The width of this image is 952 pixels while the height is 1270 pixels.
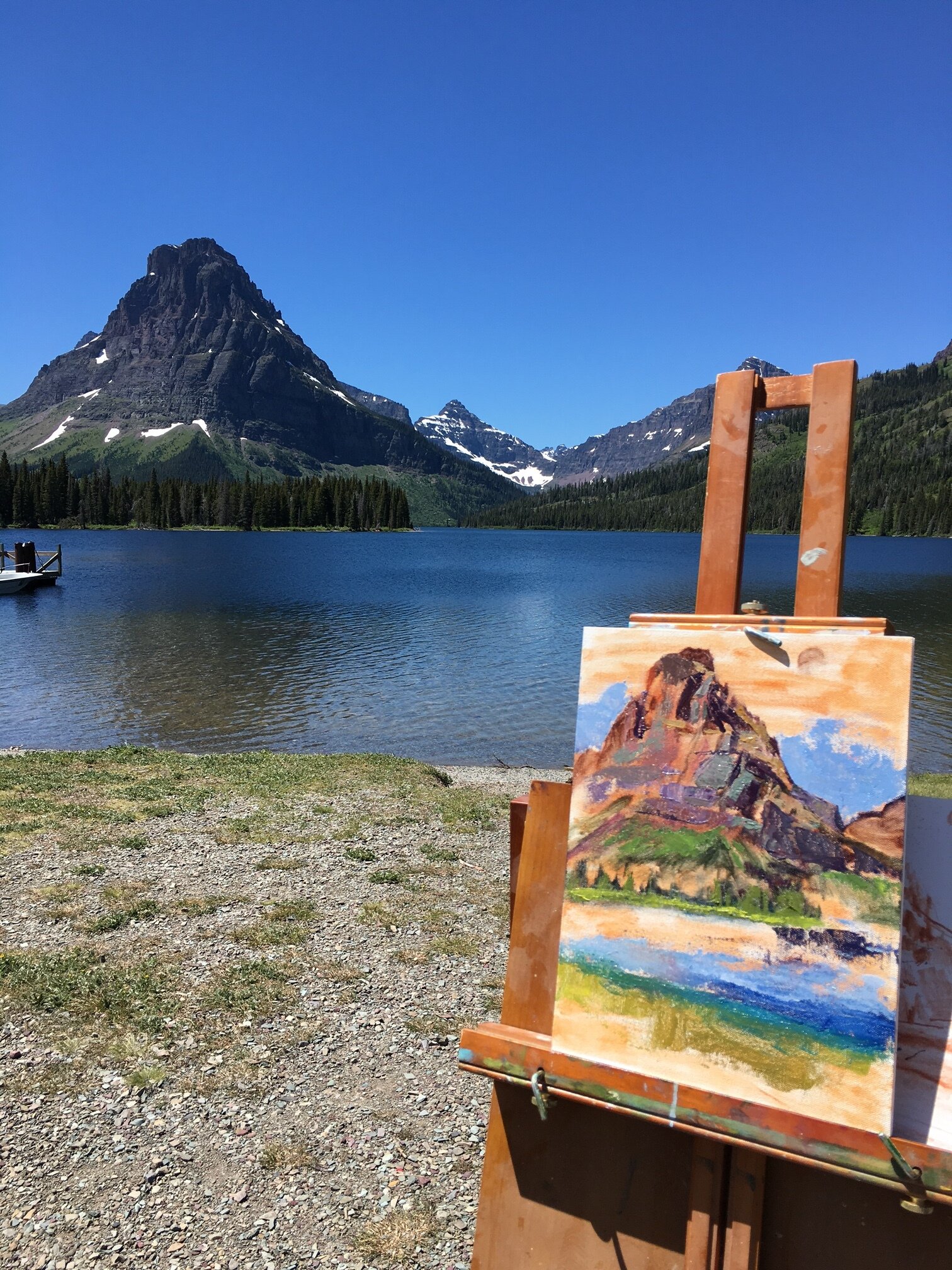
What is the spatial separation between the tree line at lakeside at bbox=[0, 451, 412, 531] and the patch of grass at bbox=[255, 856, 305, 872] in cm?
16200

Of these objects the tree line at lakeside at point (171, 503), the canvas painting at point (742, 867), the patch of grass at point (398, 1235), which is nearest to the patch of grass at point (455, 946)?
the patch of grass at point (398, 1235)

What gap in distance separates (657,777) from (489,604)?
58.5 metres

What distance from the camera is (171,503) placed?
553 ft

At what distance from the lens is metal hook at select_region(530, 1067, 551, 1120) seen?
285 cm

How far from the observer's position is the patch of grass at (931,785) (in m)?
16.0

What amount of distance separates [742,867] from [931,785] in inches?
677

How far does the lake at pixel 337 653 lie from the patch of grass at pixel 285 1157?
16.6 meters

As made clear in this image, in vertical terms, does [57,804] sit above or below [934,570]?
below

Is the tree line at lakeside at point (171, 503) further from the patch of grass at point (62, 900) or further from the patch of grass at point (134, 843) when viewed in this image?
the patch of grass at point (62, 900)

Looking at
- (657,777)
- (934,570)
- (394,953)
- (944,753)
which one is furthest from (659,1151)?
(934,570)

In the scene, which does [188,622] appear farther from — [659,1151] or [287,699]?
[659,1151]

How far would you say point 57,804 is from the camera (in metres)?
12.7

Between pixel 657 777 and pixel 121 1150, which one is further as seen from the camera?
pixel 121 1150

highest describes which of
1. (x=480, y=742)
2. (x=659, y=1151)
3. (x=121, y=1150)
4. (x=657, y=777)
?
(x=657, y=777)
